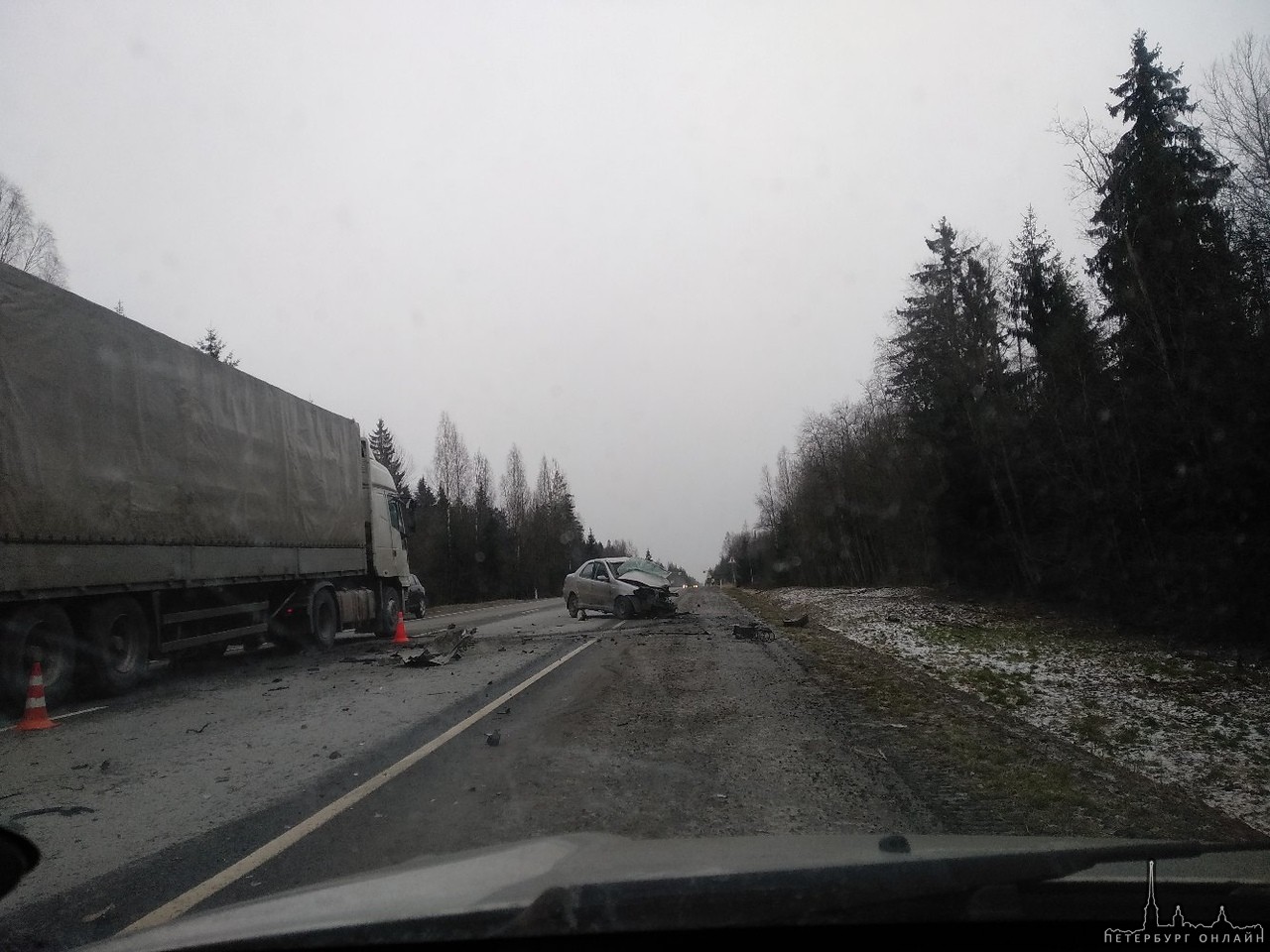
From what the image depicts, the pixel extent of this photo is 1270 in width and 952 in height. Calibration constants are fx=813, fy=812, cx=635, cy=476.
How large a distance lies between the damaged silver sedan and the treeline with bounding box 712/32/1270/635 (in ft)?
36.4

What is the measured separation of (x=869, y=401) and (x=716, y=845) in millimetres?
51151

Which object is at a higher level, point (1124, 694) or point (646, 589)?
point (646, 589)

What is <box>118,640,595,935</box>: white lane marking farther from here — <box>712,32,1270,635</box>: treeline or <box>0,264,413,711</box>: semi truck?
<box>712,32,1270,635</box>: treeline

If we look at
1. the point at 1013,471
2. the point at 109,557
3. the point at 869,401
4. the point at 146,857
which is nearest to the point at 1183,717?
the point at 146,857

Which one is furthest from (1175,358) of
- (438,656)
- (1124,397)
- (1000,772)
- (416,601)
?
(416,601)

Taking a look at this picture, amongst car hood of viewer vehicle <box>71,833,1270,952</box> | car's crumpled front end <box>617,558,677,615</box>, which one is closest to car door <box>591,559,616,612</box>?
car's crumpled front end <box>617,558,677,615</box>

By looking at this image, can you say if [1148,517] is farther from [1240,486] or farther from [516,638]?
[516,638]

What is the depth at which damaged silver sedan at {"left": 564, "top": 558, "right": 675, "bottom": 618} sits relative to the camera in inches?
878

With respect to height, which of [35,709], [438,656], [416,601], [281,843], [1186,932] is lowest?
[281,843]

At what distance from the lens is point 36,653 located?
941 centimetres

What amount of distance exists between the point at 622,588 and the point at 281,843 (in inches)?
713

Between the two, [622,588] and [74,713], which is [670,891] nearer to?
[74,713]

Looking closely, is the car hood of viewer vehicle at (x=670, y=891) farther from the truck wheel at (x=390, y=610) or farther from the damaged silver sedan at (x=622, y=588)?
the damaged silver sedan at (x=622, y=588)

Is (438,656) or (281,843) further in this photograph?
(438,656)
